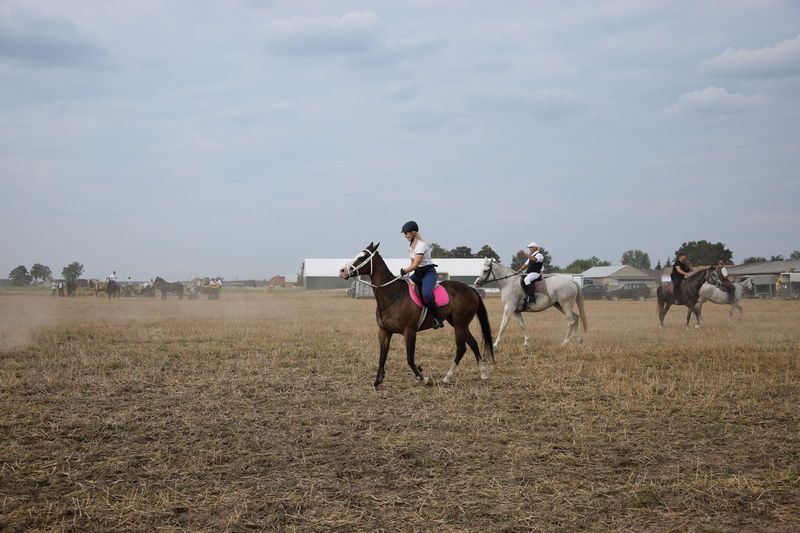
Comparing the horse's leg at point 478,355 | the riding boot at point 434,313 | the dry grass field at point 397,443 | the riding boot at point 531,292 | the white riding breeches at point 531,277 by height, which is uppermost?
the white riding breeches at point 531,277

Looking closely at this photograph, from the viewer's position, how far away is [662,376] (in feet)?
40.7

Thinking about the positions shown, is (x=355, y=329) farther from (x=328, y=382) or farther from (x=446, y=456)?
(x=446, y=456)

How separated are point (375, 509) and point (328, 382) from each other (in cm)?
643

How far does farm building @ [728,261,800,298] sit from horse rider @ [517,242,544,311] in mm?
49719

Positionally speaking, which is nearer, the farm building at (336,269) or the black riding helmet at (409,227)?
the black riding helmet at (409,227)

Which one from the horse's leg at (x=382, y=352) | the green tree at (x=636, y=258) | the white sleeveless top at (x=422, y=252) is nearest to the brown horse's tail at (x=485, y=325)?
the white sleeveless top at (x=422, y=252)

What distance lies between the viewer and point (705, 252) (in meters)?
99.8

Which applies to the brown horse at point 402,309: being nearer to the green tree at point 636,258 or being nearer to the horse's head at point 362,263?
the horse's head at point 362,263

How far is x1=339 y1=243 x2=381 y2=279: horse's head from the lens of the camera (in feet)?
38.7

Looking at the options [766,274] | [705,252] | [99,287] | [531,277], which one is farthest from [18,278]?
[705,252]

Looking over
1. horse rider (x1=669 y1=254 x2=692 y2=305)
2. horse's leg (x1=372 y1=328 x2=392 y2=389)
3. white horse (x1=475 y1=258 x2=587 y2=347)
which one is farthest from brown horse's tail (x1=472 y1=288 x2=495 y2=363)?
horse rider (x1=669 y1=254 x2=692 y2=305)

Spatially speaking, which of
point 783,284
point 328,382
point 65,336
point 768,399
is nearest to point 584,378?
point 768,399

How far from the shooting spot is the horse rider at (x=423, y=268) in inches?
461

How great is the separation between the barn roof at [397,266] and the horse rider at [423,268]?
220 ft
